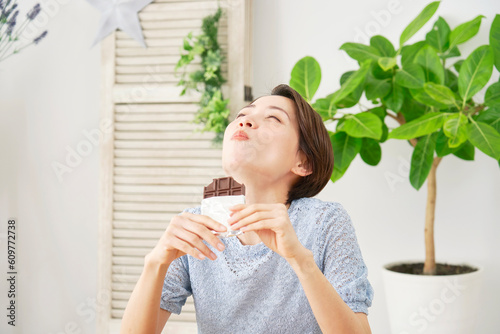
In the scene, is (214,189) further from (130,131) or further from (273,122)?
(130,131)

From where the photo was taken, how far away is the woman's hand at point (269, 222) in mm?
835

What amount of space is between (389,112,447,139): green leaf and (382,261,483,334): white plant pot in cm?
55

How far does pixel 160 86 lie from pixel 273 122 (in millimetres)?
1336

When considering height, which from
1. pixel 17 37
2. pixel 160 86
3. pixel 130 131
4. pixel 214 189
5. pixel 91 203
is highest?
pixel 17 37

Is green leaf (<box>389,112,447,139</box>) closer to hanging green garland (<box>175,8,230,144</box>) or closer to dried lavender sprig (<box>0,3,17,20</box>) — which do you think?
hanging green garland (<box>175,8,230,144</box>)

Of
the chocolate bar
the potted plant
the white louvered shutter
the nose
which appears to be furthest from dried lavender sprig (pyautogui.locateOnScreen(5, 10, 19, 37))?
the nose

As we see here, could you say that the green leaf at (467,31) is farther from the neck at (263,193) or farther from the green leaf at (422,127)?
the neck at (263,193)

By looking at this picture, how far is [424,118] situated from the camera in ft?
5.87

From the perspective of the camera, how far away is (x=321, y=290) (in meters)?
0.87

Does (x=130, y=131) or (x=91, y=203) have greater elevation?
(x=130, y=131)

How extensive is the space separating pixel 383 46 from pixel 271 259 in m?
1.28

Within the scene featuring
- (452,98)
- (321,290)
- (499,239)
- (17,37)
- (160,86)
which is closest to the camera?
(321,290)

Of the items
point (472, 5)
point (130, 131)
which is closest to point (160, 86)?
point (130, 131)

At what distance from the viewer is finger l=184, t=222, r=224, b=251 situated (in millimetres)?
847
